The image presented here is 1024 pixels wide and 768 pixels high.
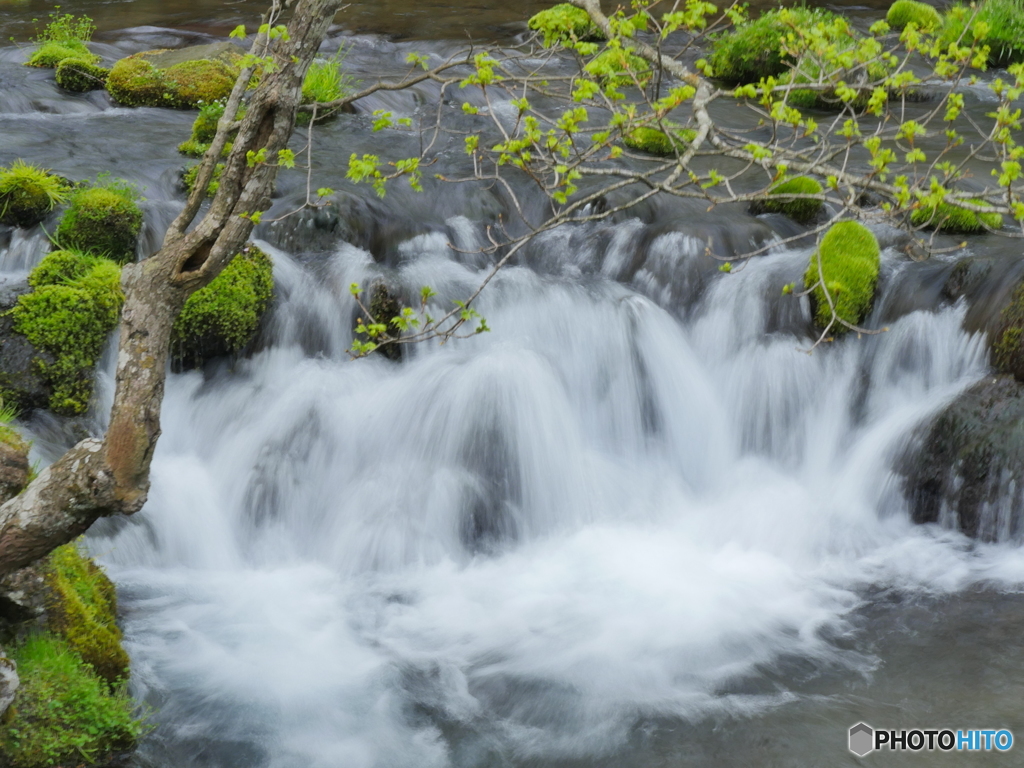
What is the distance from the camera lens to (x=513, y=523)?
5.78 metres

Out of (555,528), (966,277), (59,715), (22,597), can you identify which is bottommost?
(555,528)

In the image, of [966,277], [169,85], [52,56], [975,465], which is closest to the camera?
[975,465]

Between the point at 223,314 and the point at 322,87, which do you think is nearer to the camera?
the point at 223,314

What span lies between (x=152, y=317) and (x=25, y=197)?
4.39 metres

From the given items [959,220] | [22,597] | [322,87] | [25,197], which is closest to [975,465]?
[959,220]

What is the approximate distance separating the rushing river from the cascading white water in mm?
18

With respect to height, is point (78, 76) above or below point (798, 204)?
above

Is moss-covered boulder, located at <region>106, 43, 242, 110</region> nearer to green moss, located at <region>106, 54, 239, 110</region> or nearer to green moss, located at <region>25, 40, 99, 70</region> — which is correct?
green moss, located at <region>106, 54, 239, 110</region>

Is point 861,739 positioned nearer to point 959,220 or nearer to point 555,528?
point 555,528

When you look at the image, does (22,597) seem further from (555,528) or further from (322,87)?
(322,87)

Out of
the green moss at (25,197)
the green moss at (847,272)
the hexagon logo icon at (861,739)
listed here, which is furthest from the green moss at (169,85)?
the hexagon logo icon at (861,739)

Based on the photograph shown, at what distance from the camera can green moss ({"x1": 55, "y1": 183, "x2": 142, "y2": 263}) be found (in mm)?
6586

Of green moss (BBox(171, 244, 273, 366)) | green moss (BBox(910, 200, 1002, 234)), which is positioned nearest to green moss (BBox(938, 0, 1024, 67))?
green moss (BBox(910, 200, 1002, 234))

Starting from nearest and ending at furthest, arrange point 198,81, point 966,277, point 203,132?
point 966,277
point 203,132
point 198,81
